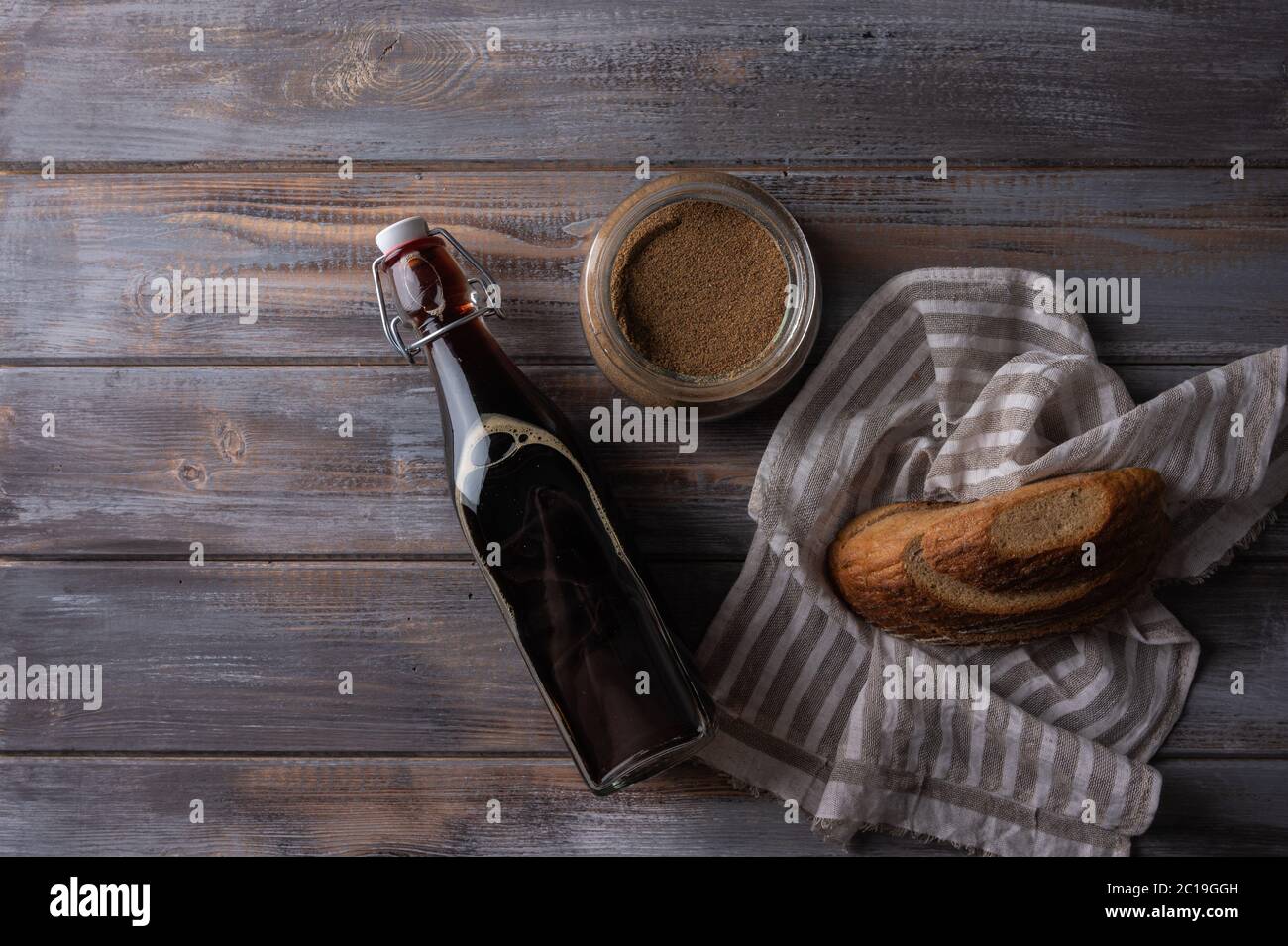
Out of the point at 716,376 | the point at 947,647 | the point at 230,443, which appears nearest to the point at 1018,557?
the point at 947,647

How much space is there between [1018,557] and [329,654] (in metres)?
0.61

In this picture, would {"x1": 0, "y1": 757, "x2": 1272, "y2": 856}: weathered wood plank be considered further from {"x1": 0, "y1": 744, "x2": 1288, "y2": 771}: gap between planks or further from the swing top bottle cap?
the swing top bottle cap

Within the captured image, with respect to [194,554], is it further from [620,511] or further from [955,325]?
[955,325]

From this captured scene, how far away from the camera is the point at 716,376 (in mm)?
738

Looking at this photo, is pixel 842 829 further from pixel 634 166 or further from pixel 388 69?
pixel 388 69

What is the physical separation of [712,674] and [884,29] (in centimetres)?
62

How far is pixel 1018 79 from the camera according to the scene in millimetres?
843

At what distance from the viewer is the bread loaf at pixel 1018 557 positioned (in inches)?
28.0

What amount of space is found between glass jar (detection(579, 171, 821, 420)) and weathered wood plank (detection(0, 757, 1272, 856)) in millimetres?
359

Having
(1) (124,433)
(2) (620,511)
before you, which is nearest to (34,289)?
(1) (124,433)

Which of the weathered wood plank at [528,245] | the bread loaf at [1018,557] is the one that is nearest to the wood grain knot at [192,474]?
the weathered wood plank at [528,245]

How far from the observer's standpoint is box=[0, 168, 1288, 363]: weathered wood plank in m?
0.84

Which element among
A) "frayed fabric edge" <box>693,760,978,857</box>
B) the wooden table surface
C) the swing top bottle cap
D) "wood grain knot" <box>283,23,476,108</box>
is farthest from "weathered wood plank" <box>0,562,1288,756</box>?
"wood grain knot" <box>283,23,476,108</box>

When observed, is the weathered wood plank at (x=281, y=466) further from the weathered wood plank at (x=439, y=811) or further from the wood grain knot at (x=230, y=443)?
the weathered wood plank at (x=439, y=811)
